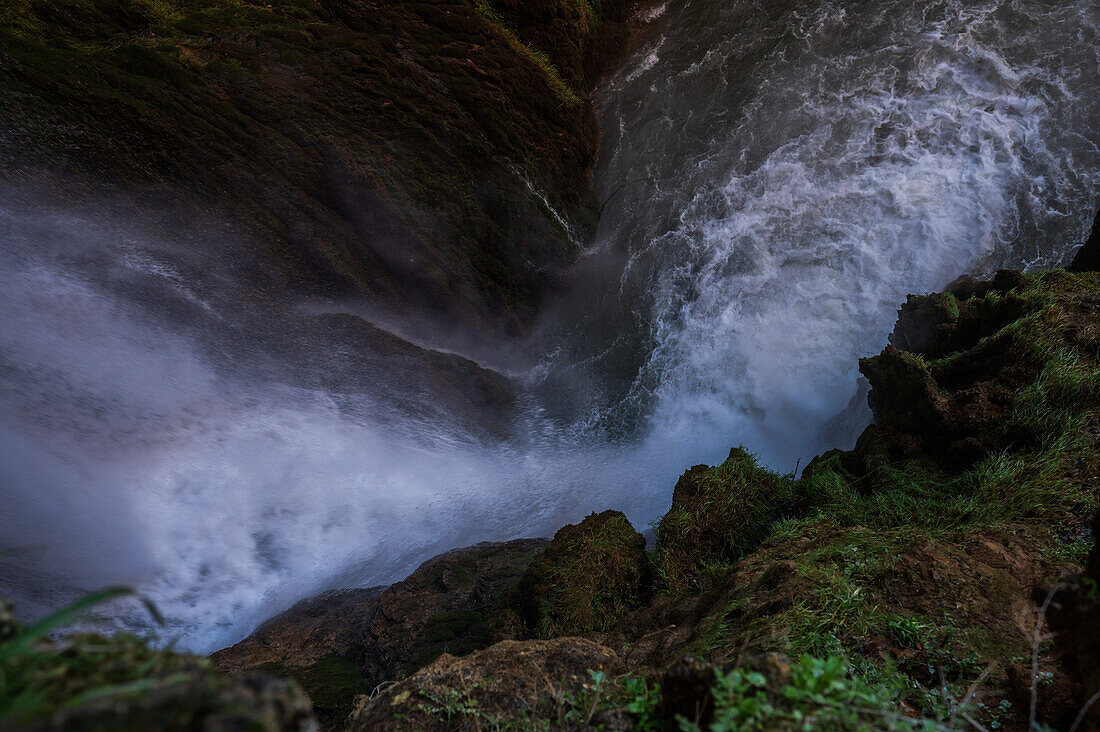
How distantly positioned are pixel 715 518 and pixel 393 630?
3294 mm

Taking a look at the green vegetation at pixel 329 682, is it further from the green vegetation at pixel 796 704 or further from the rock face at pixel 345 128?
the rock face at pixel 345 128

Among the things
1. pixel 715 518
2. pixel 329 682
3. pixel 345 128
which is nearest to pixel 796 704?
pixel 715 518

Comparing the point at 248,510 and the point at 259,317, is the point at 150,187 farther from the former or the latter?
the point at 248,510

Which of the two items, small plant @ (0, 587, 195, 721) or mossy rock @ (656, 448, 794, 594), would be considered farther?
mossy rock @ (656, 448, 794, 594)

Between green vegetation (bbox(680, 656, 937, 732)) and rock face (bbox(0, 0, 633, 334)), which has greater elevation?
rock face (bbox(0, 0, 633, 334))

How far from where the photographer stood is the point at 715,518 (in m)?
4.45

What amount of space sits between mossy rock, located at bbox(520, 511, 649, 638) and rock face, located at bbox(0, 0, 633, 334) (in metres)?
4.40

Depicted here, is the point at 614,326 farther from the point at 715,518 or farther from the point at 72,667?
the point at 72,667

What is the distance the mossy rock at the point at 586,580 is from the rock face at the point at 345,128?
4403 millimetres

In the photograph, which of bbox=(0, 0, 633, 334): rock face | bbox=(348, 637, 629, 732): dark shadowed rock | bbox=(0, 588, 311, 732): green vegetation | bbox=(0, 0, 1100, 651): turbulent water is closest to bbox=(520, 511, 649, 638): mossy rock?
bbox=(348, 637, 629, 732): dark shadowed rock

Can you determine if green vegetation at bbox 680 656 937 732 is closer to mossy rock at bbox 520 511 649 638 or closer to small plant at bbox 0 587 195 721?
small plant at bbox 0 587 195 721

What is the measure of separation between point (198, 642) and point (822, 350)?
9947 mm

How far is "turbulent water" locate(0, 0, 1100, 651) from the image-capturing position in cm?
541

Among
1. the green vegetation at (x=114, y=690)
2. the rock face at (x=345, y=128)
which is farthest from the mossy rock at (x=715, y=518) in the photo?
the rock face at (x=345, y=128)
